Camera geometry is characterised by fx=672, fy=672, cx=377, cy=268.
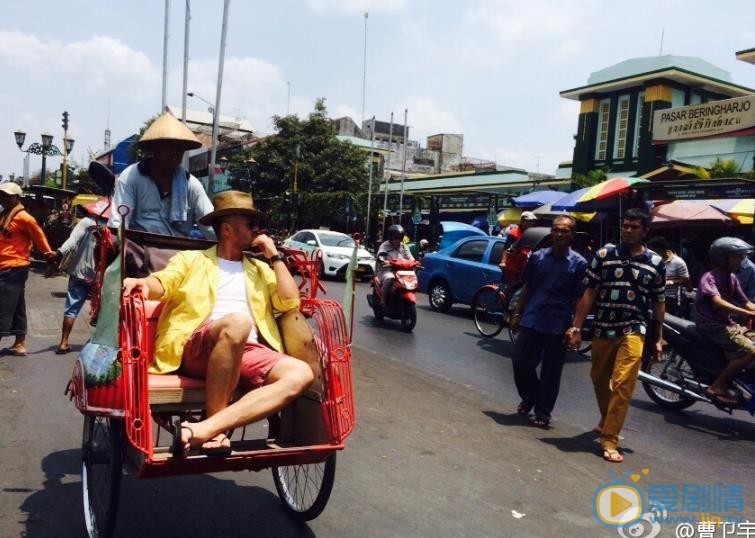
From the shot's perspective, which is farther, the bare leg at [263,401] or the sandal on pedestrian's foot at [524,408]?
the sandal on pedestrian's foot at [524,408]

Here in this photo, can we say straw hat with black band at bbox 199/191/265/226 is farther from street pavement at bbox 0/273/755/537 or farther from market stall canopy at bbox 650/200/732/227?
market stall canopy at bbox 650/200/732/227

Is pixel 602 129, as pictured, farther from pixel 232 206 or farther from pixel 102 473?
pixel 102 473

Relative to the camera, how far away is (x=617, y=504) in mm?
4137

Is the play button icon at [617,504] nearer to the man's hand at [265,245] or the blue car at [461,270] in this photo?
the man's hand at [265,245]

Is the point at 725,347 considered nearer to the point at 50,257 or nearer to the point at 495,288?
the point at 495,288

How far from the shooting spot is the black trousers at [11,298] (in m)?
6.91

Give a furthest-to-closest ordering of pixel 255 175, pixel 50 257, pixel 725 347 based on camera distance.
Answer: pixel 255 175 → pixel 50 257 → pixel 725 347

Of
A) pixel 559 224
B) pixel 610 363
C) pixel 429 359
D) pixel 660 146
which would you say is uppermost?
pixel 660 146

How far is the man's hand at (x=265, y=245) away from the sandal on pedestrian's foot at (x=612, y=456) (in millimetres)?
2930

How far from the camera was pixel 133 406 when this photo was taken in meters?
2.82

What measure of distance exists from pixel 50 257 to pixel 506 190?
23446 millimetres

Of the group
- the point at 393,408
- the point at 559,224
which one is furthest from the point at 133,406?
the point at 559,224

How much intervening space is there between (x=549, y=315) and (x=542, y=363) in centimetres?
42

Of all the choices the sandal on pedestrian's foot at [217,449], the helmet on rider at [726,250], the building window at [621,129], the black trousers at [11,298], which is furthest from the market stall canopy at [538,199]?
the sandal on pedestrian's foot at [217,449]
